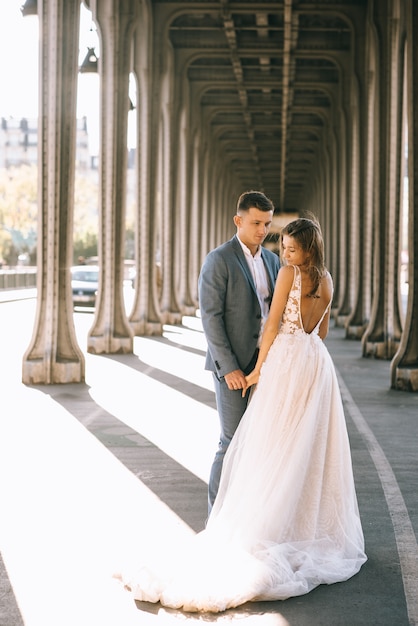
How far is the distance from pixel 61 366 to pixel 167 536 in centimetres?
823

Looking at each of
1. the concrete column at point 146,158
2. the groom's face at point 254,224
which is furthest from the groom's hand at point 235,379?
the concrete column at point 146,158

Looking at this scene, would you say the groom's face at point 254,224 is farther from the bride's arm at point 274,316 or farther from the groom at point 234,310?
the bride's arm at point 274,316

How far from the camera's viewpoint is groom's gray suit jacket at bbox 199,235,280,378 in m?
6.26

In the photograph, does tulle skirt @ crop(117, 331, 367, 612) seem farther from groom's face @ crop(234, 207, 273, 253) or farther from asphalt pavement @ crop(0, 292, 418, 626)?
groom's face @ crop(234, 207, 273, 253)

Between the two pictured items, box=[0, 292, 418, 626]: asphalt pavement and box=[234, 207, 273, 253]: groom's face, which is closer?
box=[0, 292, 418, 626]: asphalt pavement

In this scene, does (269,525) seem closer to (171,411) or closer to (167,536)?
(167,536)

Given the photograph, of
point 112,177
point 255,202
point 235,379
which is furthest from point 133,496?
point 112,177

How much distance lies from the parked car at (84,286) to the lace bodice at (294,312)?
30.5 m

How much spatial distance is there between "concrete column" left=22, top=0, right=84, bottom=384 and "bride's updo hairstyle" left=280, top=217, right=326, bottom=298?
864 cm

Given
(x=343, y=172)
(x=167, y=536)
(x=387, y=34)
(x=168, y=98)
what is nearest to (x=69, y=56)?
(x=387, y=34)

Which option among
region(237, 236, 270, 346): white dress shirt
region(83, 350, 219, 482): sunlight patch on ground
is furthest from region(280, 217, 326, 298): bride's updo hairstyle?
region(83, 350, 219, 482): sunlight patch on ground

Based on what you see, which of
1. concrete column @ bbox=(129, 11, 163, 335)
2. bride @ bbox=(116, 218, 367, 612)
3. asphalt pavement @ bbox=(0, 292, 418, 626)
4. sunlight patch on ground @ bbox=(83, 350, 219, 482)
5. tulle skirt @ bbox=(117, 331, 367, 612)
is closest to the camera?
asphalt pavement @ bbox=(0, 292, 418, 626)

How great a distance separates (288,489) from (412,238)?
913 centimetres

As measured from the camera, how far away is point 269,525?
5.73 m
